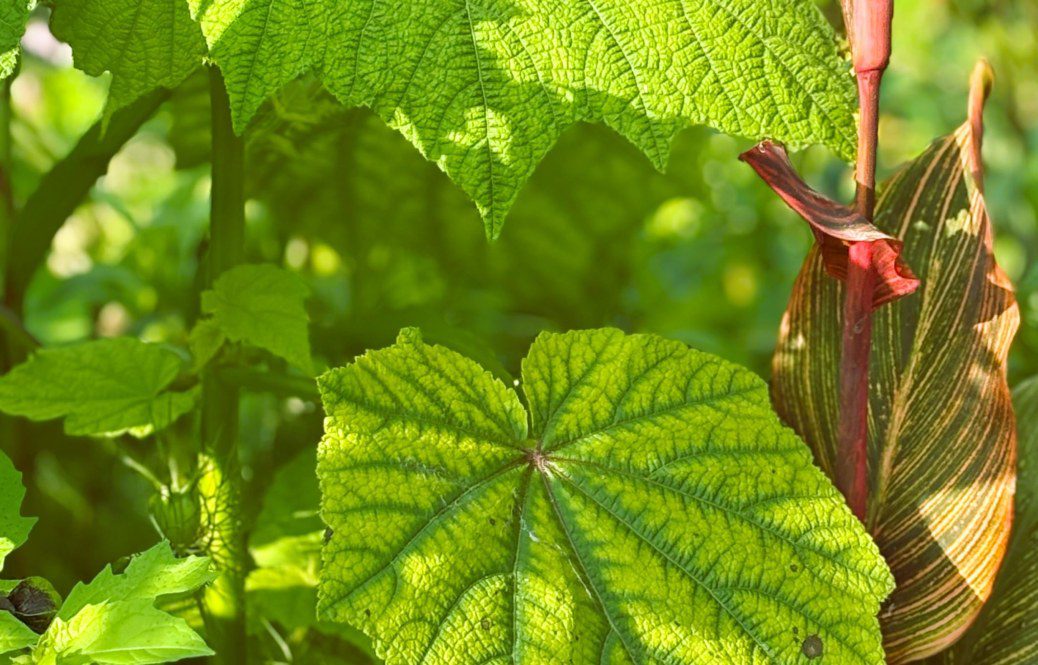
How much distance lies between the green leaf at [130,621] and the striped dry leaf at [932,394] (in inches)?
21.9

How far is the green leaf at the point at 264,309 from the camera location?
38.2 inches

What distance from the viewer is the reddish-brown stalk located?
0.90 metres

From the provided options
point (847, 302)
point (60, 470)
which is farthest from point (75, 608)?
point (60, 470)

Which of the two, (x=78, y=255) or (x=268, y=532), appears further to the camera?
(x=78, y=255)

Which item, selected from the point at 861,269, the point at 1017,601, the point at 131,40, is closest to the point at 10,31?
the point at 131,40

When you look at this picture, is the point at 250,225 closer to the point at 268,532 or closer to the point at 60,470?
the point at 60,470

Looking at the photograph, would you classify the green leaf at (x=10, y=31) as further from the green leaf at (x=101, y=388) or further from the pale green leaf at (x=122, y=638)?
the pale green leaf at (x=122, y=638)

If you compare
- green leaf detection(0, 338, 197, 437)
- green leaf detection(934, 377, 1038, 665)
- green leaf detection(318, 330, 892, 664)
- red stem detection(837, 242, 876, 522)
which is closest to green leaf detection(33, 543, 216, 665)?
green leaf detection(318, 330, 892, 664)

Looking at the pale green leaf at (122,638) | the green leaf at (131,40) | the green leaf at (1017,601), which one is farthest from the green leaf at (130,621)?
the green leaf at (1017,601)

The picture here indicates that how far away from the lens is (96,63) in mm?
897

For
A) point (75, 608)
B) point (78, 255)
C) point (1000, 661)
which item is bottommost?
point (1000, 661)

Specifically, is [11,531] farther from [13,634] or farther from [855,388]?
[855,388]

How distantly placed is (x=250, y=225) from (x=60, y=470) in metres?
0.46

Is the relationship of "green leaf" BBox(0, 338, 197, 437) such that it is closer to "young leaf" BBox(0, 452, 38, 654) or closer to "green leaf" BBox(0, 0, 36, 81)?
"young leaf" BBox(0, 452, 38, 654)
